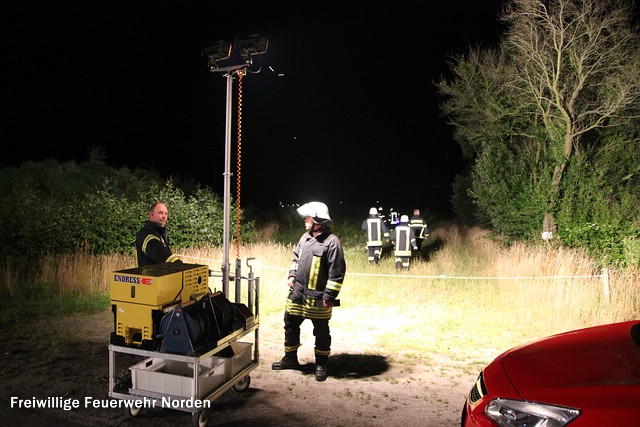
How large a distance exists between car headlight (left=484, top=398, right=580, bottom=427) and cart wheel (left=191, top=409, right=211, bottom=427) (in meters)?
2.12

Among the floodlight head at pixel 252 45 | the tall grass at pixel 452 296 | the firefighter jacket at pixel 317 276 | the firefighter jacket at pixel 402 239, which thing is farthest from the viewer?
the firefighter jacket at pixel 402 239

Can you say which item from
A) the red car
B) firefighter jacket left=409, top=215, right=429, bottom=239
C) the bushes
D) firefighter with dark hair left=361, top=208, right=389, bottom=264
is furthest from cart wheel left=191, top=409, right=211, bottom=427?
firefighter jacket left=409, top=215, right=429, bottom=239

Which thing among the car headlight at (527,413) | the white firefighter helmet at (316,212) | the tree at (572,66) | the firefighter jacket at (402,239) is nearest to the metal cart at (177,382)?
the white firefighter helmet at (316,212)

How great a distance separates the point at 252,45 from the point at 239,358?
3224mm

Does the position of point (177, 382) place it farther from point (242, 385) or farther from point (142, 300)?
point (242, 385)

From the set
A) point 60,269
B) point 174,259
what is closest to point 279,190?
point 60,269

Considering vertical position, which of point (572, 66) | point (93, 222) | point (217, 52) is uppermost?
point (572, 66)

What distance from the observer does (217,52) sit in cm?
555

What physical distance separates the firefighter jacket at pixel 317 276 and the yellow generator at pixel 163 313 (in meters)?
1.19

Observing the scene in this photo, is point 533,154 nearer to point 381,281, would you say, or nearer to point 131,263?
point 381,281

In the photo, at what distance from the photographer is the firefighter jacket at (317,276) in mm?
5133

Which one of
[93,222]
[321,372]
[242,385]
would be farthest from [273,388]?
[93,222]

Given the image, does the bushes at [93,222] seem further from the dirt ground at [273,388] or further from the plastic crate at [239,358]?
the plastic crate at [239,358]

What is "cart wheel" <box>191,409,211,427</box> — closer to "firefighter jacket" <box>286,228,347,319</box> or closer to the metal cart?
the metal cart
